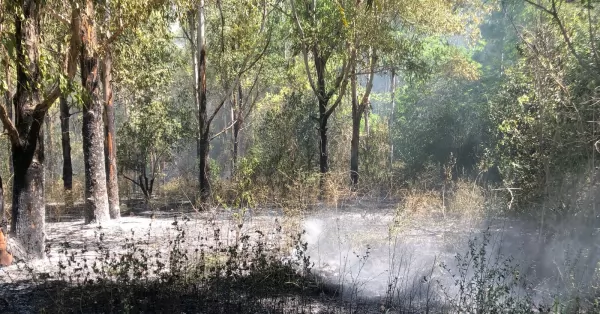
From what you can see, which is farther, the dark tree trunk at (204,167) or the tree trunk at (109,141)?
the dark tree trunk at (204,167)

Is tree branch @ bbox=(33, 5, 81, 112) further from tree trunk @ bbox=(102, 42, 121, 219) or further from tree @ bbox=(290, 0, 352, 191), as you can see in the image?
tree @ bbox=(290, 0, 352, 191)

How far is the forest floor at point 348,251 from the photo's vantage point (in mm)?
5395

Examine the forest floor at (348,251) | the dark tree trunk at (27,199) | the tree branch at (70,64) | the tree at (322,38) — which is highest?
the tree at (322,38)

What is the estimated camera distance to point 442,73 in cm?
2419

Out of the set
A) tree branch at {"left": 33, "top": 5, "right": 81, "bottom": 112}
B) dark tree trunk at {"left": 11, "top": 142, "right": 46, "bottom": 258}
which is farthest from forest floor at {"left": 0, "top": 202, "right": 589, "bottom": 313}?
tree branch at {"left": 33, "top": 5, "right": 81, "bottom": 112}

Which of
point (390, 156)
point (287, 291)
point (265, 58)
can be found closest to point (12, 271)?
point (287, 291)

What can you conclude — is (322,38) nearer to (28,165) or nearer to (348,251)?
(348,251)

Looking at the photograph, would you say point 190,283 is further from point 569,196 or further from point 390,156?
point 390,156

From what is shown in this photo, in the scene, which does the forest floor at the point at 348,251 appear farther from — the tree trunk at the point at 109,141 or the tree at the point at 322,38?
the tree at the point at 322,38

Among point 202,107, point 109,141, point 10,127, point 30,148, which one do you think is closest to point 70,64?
point 10,127

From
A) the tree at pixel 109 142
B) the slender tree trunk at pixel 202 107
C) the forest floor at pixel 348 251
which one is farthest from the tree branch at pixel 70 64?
the slender tree trunk at pixel 202 107

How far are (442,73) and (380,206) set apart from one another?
13.2 meters

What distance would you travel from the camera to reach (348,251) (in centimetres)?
677

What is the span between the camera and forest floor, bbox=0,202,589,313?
5.39 metres
